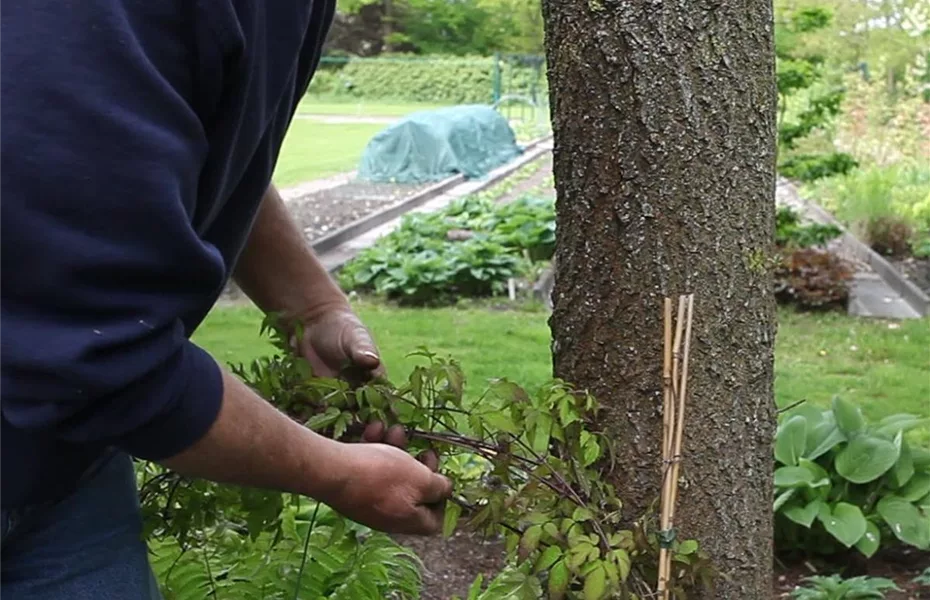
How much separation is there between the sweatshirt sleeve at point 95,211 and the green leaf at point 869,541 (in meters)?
2.82

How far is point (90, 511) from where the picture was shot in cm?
165

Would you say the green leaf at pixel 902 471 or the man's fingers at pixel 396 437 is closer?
the man's fingers at pixel 396 437

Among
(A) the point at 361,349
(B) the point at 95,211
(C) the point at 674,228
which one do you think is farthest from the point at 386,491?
(C) the point at 674,228

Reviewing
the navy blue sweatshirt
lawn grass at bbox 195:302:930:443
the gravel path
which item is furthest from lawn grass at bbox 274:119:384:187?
the navy blue sweatshirt

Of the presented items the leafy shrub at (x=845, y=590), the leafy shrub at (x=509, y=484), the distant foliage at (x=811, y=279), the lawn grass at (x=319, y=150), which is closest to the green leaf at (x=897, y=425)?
the leafy shrub at (x=845, y=590)

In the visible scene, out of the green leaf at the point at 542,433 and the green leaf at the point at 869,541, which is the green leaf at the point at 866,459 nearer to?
the green leaf at the point at 869,541

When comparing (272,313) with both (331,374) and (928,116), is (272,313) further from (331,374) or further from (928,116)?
(928,116)

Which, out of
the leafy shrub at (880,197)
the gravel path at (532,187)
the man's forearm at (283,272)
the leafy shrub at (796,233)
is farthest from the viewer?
the gravel path at (532,187)

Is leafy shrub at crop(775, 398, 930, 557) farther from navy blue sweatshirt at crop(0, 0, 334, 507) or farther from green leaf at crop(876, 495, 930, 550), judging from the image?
navy blue sweatshirt at crop(0, 0, 334, 507)

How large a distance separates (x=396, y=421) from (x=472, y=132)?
744 inches

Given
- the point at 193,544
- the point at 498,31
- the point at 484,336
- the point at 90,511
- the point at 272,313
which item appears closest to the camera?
the point at 90,511

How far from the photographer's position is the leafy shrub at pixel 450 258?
930 cm

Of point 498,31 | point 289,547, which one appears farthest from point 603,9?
point 498,31

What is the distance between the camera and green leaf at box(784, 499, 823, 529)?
3.56m
